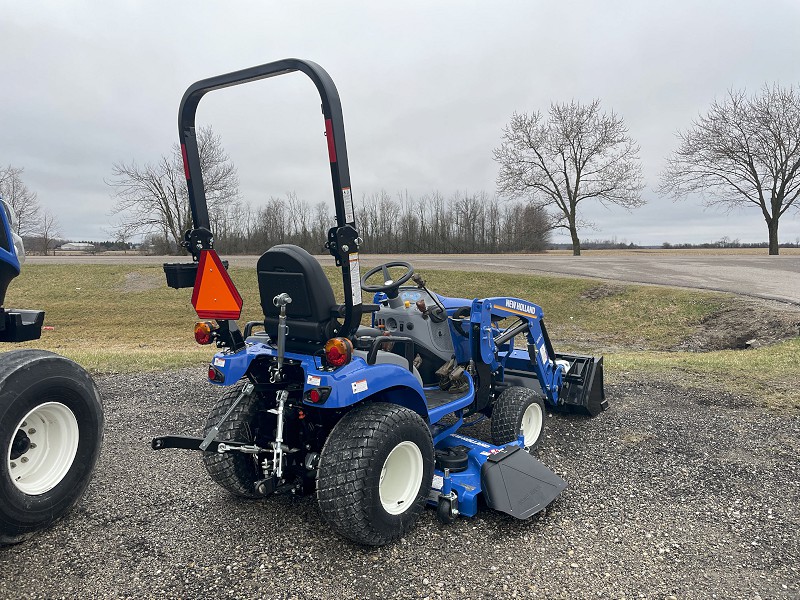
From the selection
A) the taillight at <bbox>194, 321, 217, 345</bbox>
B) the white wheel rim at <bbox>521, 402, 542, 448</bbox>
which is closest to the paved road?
the white wheel rim at <bbox>521, 402, 542, 448</bbox>

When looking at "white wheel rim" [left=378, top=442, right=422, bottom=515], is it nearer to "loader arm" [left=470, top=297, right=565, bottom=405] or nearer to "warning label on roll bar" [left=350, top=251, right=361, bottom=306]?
"warning label on roll bar" [left=350, top=251, right=361, bottom=306]

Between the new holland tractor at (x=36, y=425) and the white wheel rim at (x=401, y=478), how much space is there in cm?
173

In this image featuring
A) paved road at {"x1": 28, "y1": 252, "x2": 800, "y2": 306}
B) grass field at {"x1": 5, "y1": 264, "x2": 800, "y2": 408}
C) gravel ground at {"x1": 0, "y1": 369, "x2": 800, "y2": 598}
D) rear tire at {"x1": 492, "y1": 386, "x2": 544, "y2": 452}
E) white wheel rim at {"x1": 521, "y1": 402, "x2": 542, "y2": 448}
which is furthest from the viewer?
paved road at {"x1": 28, "y1": 252, "x2": 800, "y2": 306}

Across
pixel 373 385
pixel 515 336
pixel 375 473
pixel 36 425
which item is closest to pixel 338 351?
pixel 373 385

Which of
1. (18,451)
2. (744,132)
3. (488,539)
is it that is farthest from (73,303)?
(744,132)

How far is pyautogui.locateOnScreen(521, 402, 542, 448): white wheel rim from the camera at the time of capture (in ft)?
15.1

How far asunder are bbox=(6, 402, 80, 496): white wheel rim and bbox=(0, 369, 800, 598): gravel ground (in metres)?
0.32

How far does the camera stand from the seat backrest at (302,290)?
9.98 ft

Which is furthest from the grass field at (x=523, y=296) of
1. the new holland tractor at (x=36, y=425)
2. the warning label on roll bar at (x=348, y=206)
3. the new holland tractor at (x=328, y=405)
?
the warning label on roll bar at (x=348, y=206)

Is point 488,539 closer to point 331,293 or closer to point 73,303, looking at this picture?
point 331,293

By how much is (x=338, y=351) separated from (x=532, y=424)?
97.1 inches

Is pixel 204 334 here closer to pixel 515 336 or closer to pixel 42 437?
pixel 42 437

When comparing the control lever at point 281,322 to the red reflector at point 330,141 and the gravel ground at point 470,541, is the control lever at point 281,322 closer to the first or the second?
the red reflector at point 330,141

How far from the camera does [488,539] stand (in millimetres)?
3191
